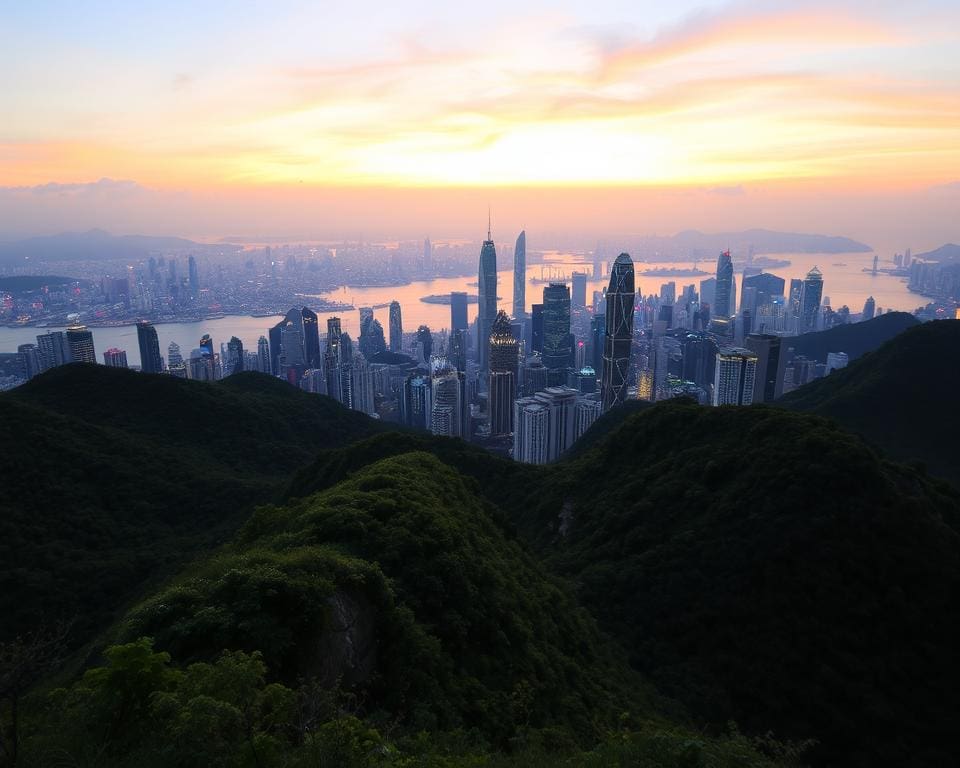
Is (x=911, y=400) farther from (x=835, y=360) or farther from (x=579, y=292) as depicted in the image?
(x=579, y=292)

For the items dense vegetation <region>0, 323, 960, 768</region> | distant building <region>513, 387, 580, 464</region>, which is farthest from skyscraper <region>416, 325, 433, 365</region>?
dense vegetation <region>0, 323, 960, 768</region>

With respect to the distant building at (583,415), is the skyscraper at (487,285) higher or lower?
higher

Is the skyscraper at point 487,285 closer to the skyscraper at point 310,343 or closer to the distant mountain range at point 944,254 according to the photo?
the skyscraper at point 310,343

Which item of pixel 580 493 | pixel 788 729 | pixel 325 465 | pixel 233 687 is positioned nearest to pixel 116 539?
pixel 325 465

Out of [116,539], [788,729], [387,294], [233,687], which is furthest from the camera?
[387,294]

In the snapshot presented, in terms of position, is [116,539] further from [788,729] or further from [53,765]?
[788,729]

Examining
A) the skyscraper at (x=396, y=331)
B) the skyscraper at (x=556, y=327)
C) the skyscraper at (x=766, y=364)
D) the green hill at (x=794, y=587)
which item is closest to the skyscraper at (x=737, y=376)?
the skyscraper at (x=766, y=364)

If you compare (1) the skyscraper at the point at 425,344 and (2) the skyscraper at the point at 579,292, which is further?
(2) the skyscraper at the point at 579,292
